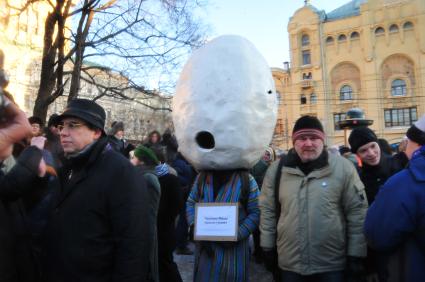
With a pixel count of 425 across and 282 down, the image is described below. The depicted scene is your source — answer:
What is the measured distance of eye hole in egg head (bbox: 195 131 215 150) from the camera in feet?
10.9

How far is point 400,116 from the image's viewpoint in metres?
34.1

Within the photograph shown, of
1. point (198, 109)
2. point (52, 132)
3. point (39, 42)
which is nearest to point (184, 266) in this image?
point (52, 132)

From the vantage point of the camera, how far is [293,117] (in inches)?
1478

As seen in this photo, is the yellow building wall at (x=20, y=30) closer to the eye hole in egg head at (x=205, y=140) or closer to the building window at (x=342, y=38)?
the eye hole in egg head at (x=205, y=140)

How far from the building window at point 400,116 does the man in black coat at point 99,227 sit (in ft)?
118

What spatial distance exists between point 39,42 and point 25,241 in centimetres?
1164

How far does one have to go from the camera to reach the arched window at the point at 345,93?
116 ft

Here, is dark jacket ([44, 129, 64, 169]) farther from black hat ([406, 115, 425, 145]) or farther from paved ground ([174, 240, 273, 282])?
black hat ([406, 115, 425, 145])

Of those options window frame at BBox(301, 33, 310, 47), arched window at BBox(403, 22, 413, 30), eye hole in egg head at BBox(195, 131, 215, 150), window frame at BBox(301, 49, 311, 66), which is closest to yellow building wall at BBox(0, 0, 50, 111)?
eye hole in egg head at BBox(195, 131, 215, 150)

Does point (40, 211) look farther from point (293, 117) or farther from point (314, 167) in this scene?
point (293, 117)

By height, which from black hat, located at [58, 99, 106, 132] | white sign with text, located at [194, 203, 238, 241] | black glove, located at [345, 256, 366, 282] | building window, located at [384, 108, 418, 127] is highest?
building window, located at [384, 108, 418, 127]

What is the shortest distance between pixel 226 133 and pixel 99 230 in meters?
1.37

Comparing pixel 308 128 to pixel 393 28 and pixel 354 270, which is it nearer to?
pixel 354 270

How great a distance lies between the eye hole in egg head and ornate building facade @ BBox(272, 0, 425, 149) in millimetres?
31917
